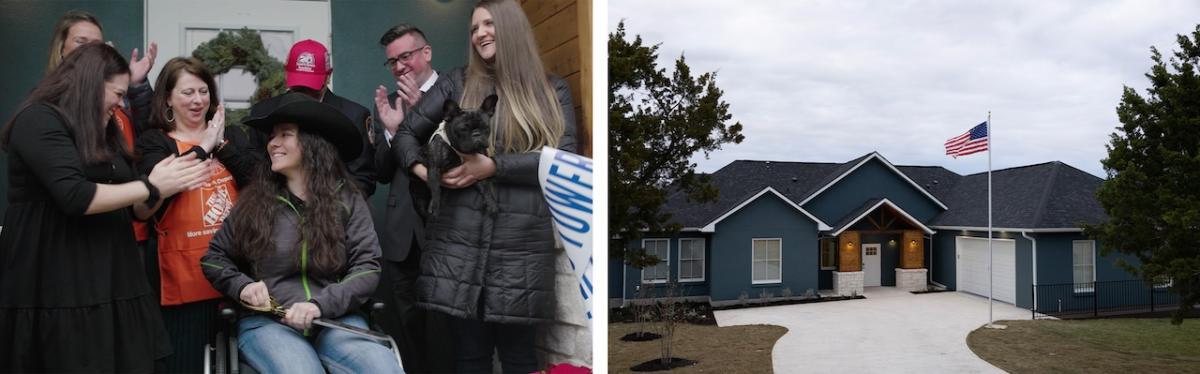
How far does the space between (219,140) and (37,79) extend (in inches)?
15.4

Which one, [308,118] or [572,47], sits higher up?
[572,47]

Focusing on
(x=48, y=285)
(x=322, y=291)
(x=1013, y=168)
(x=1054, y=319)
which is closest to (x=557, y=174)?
(x=322, y=291)

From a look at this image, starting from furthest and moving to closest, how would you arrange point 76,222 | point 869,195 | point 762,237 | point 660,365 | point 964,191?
point 964,191 < point 869,195 < point 762,237 < point 660,365 < point 76,222

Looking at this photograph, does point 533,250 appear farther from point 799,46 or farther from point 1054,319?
point 799,46

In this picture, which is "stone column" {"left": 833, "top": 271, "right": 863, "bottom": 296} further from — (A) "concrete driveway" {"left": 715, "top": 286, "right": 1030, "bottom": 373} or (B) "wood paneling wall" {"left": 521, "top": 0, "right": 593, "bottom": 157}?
(B) "wood paneling wall" {"left": 521, "top": 0, "right": 593, "bottom": 157}

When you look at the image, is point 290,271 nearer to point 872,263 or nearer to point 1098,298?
point 872,263

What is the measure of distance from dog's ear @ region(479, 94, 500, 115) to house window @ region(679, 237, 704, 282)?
717cm

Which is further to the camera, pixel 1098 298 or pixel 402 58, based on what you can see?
pixel 1098 298

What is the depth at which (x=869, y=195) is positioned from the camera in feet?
33.1

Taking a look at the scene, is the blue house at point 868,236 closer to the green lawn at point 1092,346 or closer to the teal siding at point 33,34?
the green lawn at point 1092,346

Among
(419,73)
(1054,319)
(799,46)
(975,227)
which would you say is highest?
(799,46)

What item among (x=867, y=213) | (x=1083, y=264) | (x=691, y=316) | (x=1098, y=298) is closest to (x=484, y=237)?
(x=691, y=316)

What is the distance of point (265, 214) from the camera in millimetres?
1835

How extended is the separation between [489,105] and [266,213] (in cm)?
59
